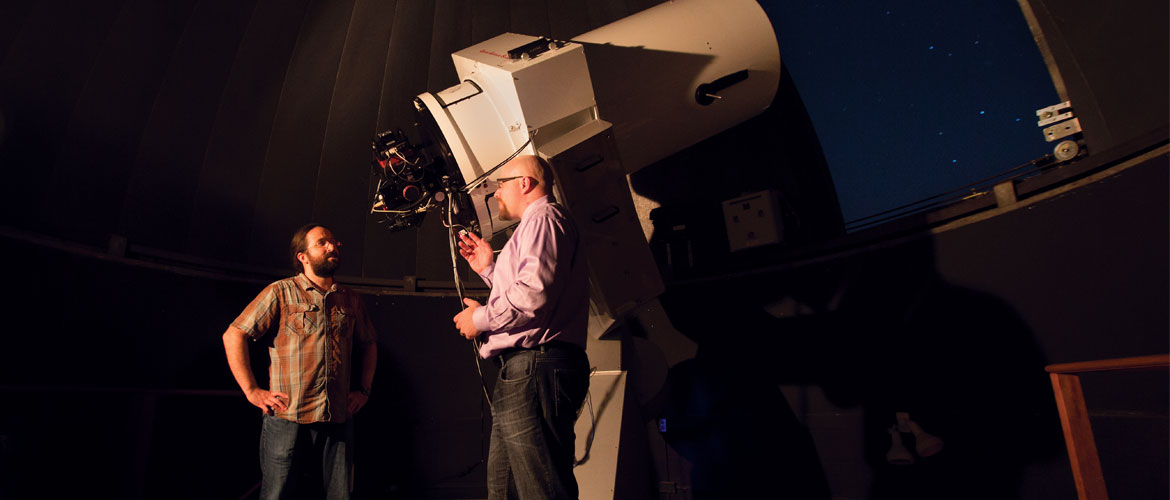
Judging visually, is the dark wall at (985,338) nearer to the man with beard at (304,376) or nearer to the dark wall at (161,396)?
the dark wall at (161,396)

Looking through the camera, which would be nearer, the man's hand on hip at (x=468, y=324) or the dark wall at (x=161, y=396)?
the man's hand on hip at (x=468, y=324)

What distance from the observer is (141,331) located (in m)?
3.02

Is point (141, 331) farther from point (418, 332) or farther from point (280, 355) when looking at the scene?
point (418, 332)

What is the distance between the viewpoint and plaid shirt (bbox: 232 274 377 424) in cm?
224

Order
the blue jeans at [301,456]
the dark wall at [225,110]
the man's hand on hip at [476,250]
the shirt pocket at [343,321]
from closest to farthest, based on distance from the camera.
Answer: the man's hand on hip at [476,250], the blue jeans at [301,456], the shirt pocket at [343,321], the dark wall at [225,110]

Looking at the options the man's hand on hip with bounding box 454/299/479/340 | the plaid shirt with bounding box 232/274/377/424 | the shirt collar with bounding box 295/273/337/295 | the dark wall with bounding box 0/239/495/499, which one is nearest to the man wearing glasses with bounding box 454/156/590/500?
the man's hand on hip with bounding box 454/299/479/340

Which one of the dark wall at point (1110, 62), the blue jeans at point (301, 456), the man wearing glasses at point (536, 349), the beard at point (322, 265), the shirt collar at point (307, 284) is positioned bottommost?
the blue jeans at point (301, 456)

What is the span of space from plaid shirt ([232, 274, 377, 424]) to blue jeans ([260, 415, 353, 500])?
60 mm

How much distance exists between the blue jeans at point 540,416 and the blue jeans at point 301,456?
985 mm

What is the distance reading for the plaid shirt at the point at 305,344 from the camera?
224cm

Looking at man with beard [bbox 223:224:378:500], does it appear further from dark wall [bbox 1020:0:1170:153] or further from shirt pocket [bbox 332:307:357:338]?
dark wall [bbox 1020:0:1170:153]

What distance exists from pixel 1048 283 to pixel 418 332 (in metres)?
3.95

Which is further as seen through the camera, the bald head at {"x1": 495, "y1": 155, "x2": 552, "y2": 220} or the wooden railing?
the bald head at {"x1": 495, "y1": 155, "x2": 552, "y2": 220}

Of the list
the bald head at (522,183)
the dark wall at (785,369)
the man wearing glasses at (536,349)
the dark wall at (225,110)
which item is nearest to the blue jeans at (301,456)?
the dark wall at (785,369)
